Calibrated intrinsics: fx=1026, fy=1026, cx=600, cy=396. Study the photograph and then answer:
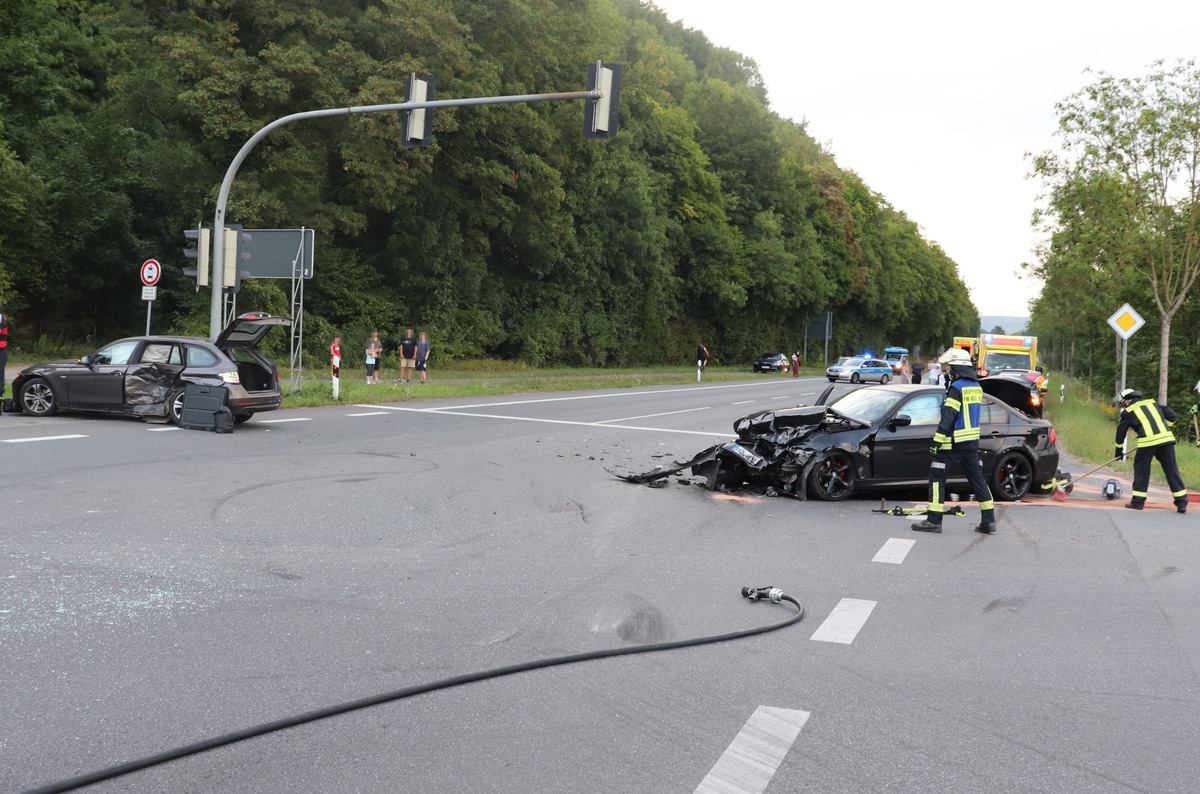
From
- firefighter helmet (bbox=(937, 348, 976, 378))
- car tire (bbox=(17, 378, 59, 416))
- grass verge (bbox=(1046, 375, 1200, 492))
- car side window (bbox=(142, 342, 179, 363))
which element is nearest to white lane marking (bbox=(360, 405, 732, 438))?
car side window (bbox=(142, 342, 179, 363))

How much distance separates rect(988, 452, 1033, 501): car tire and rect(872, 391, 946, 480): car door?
1034 mm

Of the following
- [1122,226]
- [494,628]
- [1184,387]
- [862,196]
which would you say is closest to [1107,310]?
[1184,387]

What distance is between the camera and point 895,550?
8727 millimetres

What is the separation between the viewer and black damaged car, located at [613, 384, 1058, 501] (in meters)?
11.5

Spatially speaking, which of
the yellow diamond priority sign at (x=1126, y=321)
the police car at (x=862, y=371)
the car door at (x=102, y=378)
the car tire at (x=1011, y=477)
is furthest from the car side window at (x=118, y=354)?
the police car at (x=862, y=371)

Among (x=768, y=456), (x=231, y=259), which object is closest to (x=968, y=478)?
(x=768, y=456)

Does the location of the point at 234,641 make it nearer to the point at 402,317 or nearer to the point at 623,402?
the point at 623,402

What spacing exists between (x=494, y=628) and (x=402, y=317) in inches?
1424

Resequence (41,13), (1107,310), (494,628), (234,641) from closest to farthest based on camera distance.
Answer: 1. (234,641)
2. (494,628)
3. (41,13)
4. (1107,310)

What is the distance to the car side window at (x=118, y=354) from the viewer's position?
16.5 meters

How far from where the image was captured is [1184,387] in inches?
1428

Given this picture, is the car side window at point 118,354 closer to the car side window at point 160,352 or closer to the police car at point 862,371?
the car side window at point 160,352

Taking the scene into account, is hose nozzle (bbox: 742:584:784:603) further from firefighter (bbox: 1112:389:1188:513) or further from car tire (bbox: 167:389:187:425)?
car tire (bbox: 167:389:187:425)

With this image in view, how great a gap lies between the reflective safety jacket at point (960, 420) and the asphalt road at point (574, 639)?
84cm
